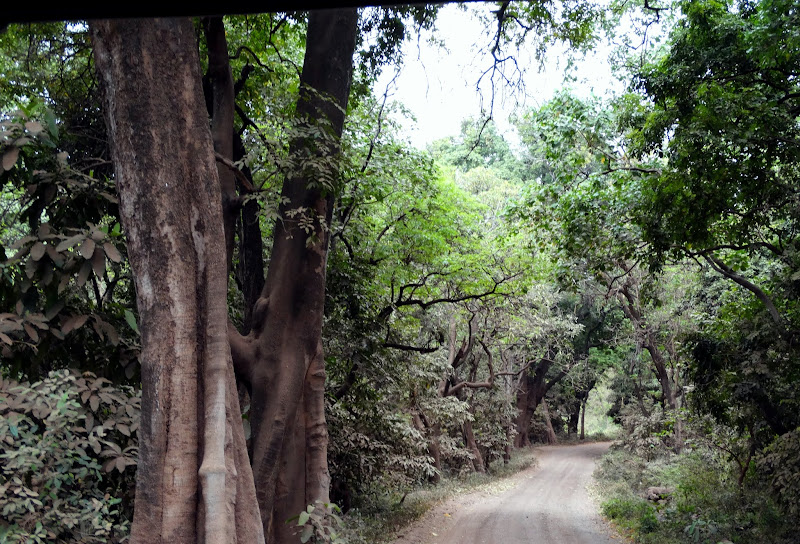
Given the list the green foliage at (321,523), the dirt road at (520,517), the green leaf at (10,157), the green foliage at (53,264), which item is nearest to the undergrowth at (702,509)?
the dirt road at (520,517)

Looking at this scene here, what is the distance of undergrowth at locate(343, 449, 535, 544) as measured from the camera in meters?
12.4

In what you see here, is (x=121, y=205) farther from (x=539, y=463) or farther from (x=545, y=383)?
(x=545, y=383)

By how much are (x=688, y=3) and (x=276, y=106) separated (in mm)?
6258

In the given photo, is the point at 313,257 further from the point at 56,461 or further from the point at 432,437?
the point at 432,437

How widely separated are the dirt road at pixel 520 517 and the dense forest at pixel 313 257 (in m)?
0.87

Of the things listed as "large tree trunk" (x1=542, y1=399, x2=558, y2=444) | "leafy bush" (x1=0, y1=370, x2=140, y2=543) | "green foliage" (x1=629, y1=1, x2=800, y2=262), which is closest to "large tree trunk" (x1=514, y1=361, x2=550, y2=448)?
"large tree trunk" (x1=542, y1=399, x2=558, y2=444)

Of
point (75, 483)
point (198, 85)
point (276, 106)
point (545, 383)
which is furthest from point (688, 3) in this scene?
point (545, 383)

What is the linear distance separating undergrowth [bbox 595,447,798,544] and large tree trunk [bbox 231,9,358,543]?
770 cm

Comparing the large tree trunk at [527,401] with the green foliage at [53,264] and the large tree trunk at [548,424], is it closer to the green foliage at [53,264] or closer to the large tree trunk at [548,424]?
the large tree trunk at [548,424]

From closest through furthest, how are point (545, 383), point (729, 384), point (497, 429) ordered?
point (729, 384) → point (497, 429) → point (545, 383)

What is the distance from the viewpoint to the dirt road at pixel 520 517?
543 inches

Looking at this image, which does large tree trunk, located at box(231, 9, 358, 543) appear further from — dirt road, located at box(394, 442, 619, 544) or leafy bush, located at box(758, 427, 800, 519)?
leafy bush, located at box(758, 427, 800, 519)

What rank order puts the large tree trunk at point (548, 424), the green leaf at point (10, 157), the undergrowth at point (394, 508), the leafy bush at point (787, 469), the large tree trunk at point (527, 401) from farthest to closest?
the large tree trunk at point (548, 424) < the large tree trunk at point (527, 401) < the undergrowth at point (394, 508) < the leafy bush at point (787, 469) < the green leaf at point (10, 157)

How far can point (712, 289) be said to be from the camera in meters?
16.9
